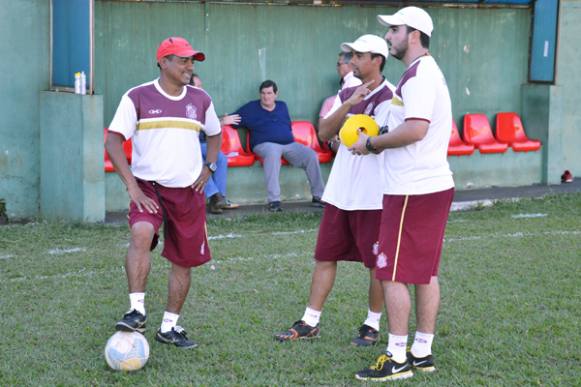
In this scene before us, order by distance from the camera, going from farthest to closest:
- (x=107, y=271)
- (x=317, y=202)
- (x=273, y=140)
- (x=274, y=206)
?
(x=273, y=140)
(x=317, y=202)
(x=274, y=206)
(x=107, y=271)

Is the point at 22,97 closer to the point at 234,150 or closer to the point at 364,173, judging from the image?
the point at 234,150

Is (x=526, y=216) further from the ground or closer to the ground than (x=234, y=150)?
closer to the ground

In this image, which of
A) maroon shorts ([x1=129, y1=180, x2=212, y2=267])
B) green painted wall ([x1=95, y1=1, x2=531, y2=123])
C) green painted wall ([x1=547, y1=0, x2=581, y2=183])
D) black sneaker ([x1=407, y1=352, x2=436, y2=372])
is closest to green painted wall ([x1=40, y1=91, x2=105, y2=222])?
green painted wall ([x1=95, y1=1, x2=531, y2=123])

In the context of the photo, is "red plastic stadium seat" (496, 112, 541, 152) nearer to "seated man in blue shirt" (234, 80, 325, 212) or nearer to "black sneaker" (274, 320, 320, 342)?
"seated man in blue shirt" (234, 80, 325, 212)

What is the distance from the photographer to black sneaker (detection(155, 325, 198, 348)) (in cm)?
654

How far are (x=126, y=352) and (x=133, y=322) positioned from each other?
1.64 feet

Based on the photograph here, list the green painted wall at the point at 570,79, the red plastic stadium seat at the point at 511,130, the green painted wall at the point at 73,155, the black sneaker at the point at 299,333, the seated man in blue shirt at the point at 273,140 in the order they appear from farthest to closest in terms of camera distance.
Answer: the green painted wall at the point at 570,79
the red plastic stadium seat at the point at 511,130
the seated man in blue shirt at the point at 273,140
the green painted wall at the point at 73,155
the black sneaker at the point at 299,333

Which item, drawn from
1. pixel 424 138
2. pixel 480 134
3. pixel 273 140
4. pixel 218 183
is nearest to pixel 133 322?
pixel 424 138

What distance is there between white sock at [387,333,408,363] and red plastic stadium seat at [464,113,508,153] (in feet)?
28.8

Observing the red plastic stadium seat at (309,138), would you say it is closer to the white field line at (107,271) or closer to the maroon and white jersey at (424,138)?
the white field line at (107,271)

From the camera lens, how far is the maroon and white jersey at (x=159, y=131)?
6520mm

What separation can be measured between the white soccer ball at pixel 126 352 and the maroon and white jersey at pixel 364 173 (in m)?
1.61

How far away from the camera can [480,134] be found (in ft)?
48.5

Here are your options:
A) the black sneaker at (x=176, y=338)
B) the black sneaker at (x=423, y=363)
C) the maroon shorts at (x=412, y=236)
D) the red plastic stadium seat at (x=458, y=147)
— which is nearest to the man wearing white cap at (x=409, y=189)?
the maroon shorts at (x=412, y=236)
